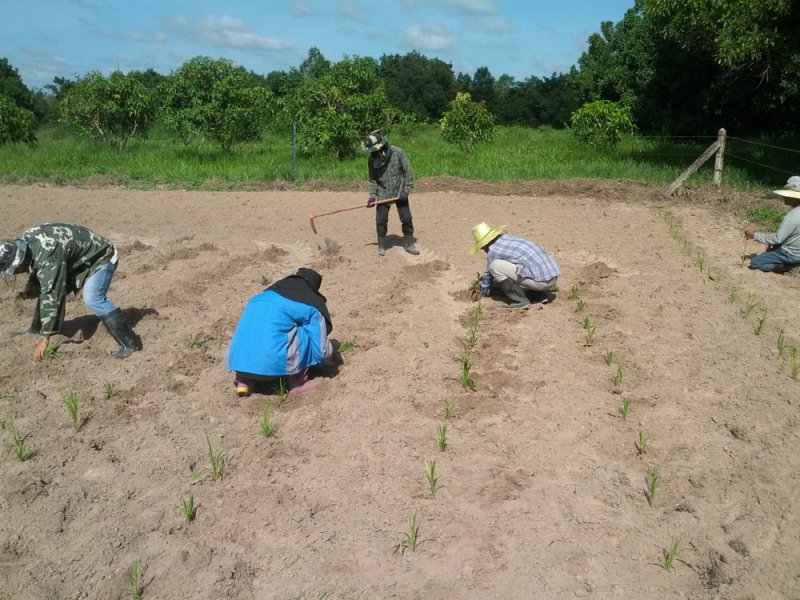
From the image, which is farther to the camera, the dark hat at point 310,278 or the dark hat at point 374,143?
the dark hat at point 374,143

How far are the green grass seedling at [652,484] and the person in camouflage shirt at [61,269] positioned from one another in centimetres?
405

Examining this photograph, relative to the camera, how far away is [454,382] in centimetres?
504

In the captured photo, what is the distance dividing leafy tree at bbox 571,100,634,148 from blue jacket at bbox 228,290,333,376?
14.3 meters

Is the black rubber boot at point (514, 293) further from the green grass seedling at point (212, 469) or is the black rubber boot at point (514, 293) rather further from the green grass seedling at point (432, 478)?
the green grass seedling at point (212, 469)

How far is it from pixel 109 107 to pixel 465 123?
10.1 meters

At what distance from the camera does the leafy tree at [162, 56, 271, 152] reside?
1780 centimetres

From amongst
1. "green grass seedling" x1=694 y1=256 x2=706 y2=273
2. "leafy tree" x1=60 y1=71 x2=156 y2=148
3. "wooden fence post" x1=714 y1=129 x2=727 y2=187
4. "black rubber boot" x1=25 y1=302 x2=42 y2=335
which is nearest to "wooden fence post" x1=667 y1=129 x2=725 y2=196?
"wooden fence post" x1=714 y1=129 x2=727 y2=187

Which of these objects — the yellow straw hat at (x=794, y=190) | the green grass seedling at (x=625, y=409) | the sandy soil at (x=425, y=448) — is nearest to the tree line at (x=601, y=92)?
the yellow straw hat at (x=794, y=190)

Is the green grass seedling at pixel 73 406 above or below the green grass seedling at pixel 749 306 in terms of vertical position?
below

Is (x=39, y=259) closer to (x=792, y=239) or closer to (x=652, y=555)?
(x=652, y=555)

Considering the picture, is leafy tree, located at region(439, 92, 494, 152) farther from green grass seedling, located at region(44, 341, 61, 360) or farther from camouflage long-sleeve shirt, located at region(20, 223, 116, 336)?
green grass seedling, located at region(44, 341, 61, 360)

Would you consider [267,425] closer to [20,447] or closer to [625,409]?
[20,447]

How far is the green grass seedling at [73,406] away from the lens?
4.42 m

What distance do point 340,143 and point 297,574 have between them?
1463 cm
